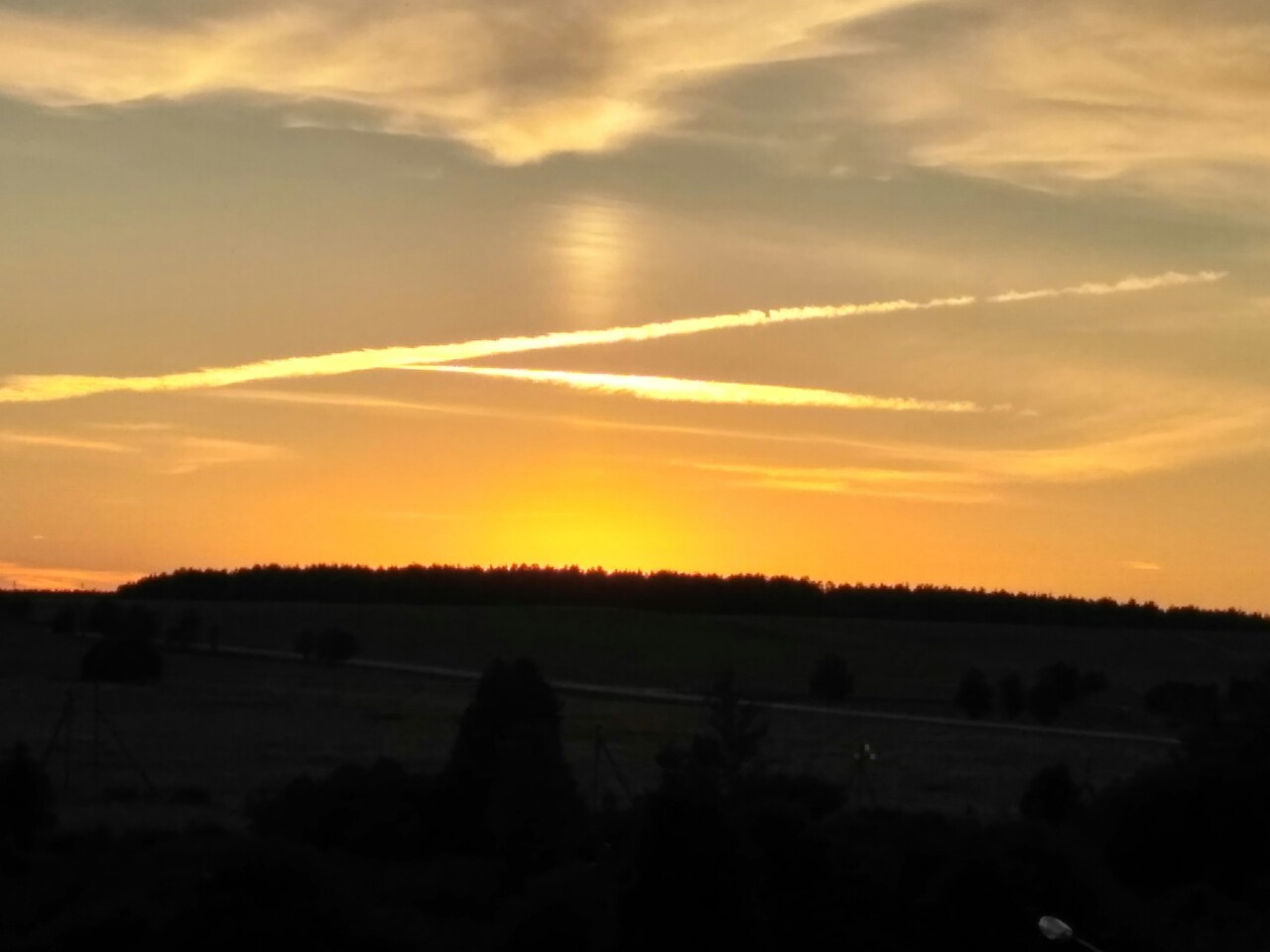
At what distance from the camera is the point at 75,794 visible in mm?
53625

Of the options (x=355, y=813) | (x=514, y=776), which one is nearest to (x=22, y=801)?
(x=355, y=813)

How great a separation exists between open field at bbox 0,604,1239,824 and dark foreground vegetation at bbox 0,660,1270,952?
6.41m

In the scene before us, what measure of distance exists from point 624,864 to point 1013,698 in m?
72.8

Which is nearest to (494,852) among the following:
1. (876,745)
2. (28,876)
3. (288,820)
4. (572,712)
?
(288,820)

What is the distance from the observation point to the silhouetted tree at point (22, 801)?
4081cm

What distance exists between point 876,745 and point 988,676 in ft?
124

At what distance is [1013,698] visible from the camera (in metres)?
98.2

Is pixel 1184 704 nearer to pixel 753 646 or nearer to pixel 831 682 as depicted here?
pixel 831 682

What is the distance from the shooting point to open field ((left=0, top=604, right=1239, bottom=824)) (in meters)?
61.3

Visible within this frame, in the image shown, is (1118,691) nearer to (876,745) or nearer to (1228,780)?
(876,745)

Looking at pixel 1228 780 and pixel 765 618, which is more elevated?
pixel 765 618

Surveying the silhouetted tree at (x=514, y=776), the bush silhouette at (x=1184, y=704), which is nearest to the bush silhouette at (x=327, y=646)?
the bush silhouette at (x=1184, y=704)

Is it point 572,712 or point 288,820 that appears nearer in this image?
point 288,820

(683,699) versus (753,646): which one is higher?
(753,646)
